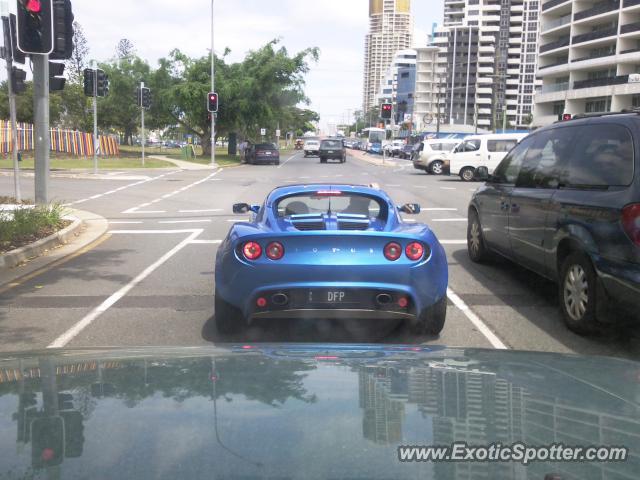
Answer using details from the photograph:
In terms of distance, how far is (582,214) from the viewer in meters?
5.71

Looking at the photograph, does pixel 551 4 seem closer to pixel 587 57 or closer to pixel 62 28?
pixel 587 57

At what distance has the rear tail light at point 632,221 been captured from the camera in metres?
5.01

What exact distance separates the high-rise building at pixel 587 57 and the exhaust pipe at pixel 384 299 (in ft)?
206

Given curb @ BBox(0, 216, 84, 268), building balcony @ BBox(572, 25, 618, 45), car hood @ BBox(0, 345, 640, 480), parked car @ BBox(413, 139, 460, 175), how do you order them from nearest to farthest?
1. car hood @ BBox(0, 345, 640, 480)
2. curb @ BBox(0, 216, 84, 268)
3. parked car @ BBox(413, 139, 460, 175)
4. building balcony @ BBox(572, 25, 618, 45)

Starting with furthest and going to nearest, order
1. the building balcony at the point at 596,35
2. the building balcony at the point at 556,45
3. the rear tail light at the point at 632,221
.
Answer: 1. the building balcony at the point at 556,45
2. the building balcony at the point at 596,35
3. the rear tail light at the point at 632,221

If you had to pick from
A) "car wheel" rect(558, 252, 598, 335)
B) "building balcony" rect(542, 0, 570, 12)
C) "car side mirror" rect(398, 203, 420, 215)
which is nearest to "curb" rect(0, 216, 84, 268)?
"car side mirror" rect(398, 203, 420, 215)

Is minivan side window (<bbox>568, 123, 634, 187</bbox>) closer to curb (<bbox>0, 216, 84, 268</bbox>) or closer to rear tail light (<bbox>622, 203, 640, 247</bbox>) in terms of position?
rear tail light (<bbox>622, 203, 640, 247</bbox>)

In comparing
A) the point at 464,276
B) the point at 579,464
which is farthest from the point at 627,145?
the point at 579,464

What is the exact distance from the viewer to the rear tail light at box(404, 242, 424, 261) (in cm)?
→ 528

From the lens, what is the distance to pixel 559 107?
77.4 meters

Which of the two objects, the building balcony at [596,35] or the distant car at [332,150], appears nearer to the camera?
the distant car at [332,150]

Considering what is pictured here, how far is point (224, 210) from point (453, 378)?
14.0 metres

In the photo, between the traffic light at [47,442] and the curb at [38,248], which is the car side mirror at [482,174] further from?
the traffic light at [47,442]

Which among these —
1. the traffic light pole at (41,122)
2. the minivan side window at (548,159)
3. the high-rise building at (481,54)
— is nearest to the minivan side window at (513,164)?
the minivan side window at (548,159)
